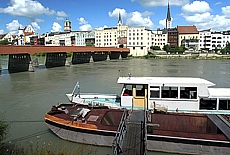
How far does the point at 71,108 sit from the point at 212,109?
7504mm

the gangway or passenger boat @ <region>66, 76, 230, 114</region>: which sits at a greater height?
passenger boat @ <region>66, 76, 230, 114</region>

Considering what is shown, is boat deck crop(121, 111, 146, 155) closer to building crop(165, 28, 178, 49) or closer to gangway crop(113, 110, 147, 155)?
gangway crop(113, 110, 147, 155)

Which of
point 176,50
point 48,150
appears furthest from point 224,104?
point 176,50

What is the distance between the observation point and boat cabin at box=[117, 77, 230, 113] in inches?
493

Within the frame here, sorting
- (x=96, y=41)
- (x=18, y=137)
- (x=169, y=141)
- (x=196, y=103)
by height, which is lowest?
(x=18, y=137)

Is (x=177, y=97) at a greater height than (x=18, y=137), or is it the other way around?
(x=177, y=97)

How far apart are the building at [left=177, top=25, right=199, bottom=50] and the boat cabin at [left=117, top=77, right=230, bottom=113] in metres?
132

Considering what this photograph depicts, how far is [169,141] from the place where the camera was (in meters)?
9.49

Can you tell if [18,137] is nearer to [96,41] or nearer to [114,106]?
[114,106]

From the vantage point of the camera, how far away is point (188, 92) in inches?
507

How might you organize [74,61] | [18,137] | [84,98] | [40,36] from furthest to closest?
[40,36]
[74,61]
[84,98]
[18,137]

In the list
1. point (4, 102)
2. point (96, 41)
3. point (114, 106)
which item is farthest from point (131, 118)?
point (96, 41)

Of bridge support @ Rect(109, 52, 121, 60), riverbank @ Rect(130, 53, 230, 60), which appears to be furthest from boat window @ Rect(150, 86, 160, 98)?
riverbank @ Rect(130, 53, 230, 60)

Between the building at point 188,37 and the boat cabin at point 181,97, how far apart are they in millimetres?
132329
